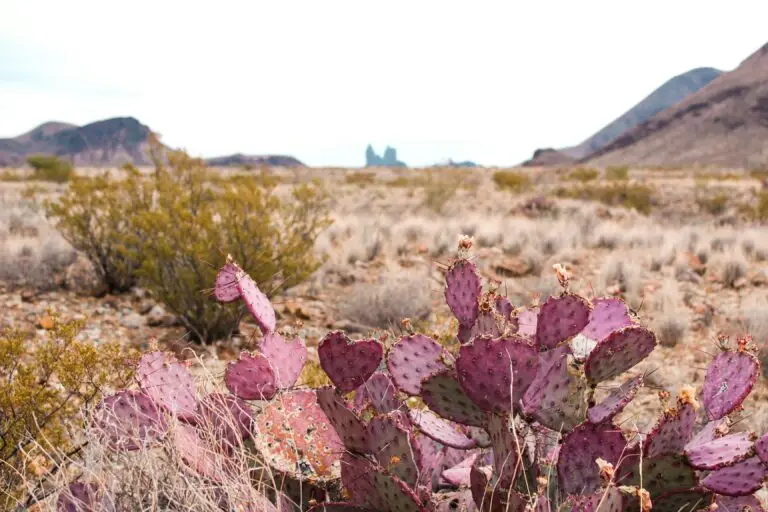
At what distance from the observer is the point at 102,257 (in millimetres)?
7180

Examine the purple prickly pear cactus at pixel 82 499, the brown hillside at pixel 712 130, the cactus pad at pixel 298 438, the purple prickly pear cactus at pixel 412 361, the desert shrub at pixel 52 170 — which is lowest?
the purple prickly pear cactus at pixel 82 499

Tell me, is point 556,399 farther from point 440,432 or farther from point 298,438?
point 298,438

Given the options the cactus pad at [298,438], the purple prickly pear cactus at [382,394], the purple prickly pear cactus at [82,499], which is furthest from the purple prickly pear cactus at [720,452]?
the purple prickly pear cactus at [82,499]

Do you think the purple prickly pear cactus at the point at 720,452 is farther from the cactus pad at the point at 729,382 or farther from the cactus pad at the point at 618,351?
the cactus pad at the point at 618,351

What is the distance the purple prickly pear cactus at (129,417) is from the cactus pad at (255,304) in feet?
1.58

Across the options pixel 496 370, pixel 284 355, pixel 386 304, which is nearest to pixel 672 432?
pixel 496 370

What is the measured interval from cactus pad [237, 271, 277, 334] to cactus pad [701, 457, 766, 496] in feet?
5.15

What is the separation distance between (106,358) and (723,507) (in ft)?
8.88

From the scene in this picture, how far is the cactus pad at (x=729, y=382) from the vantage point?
5.92ft

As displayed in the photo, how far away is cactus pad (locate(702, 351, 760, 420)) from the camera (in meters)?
1.81

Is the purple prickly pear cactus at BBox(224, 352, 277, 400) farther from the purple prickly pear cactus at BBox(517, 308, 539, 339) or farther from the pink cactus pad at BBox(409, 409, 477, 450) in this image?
the purple prickly pear cactus at BBox(517, 308, 539, 339)

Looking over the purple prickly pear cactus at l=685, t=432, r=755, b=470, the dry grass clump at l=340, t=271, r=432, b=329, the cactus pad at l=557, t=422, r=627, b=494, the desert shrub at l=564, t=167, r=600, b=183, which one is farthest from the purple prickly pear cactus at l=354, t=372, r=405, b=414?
the desert shrub at l=564, t=167, r=600, b=183

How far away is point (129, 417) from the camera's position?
215 centimetres

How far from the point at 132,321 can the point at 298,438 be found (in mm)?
4543
